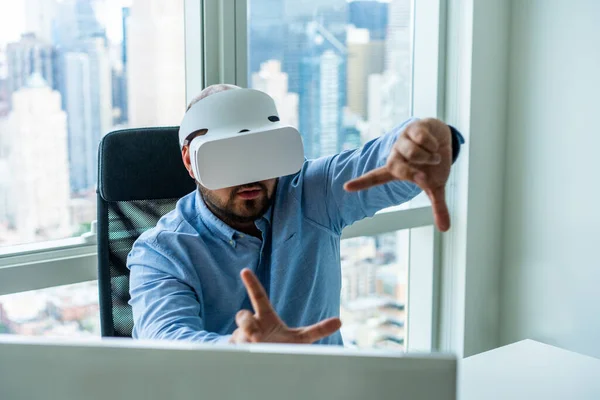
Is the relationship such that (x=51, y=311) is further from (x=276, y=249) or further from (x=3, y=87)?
(x=276, y=249)

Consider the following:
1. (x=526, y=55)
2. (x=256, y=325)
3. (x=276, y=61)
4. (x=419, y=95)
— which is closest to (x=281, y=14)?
(x=276, y=61)

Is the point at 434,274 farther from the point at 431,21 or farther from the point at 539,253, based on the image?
the point at 431,21

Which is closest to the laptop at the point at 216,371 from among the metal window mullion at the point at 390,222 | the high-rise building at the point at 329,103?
the metal window mullion at the point at 390,222

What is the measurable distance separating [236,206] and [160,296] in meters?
0.26

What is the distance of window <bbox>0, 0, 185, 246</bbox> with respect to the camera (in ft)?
6.70

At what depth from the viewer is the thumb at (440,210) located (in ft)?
3.18

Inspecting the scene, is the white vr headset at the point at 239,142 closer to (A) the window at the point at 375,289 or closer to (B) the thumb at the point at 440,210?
(B) the thumb at the point at 440,210

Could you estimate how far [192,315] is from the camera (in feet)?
4.96

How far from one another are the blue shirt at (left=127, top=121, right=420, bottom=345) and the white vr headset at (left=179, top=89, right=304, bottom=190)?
202 millimetres

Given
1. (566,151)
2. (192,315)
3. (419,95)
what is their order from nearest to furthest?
(192,315)
(566,151)
(419,95)

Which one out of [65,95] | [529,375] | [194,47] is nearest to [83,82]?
[65,95]

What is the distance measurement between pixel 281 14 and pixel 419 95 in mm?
700

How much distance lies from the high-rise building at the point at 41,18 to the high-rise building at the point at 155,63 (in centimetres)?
22

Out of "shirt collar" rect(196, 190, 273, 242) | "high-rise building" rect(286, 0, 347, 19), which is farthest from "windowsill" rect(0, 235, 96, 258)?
"high-rise building" rect(286, 0, 347, 19)
